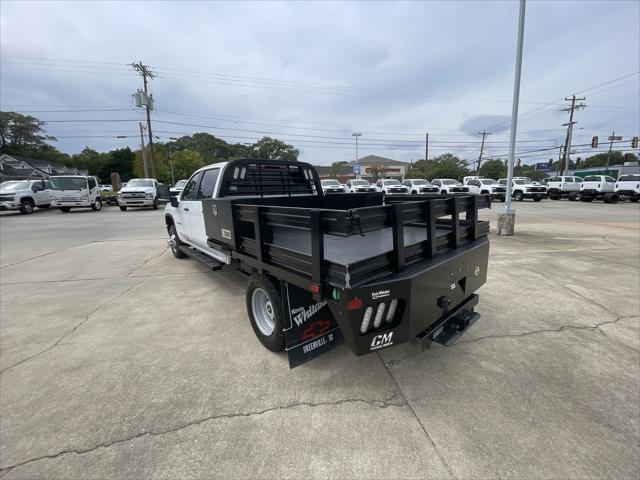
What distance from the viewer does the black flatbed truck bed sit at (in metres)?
1.98

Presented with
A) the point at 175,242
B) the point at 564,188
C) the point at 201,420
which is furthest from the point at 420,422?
the point at 564,188

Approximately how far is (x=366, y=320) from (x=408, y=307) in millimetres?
335

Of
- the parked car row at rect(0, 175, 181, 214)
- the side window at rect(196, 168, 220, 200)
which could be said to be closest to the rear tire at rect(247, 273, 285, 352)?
the side window at rect(196, 168, 220, 200)

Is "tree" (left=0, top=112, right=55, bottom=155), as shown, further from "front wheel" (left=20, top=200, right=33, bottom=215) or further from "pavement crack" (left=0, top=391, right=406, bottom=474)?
"pavement crack" (left=0, top=391, right=406, bottom=474)

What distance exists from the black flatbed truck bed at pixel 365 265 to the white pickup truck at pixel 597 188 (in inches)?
1061

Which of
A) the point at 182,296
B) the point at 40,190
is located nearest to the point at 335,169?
the point at 40,190

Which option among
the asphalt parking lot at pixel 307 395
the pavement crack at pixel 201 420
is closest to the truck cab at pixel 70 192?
the asphalt parking lot at pixel 307 395

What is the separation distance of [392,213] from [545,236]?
368 inches

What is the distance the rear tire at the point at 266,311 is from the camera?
2.65 metres

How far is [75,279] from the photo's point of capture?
552cm

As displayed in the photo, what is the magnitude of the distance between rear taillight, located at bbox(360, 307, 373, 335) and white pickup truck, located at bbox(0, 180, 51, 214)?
74.4 ft

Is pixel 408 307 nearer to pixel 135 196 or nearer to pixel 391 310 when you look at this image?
pixel 391 310

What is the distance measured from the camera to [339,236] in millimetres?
1884

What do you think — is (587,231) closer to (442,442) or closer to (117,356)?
(442,442)
